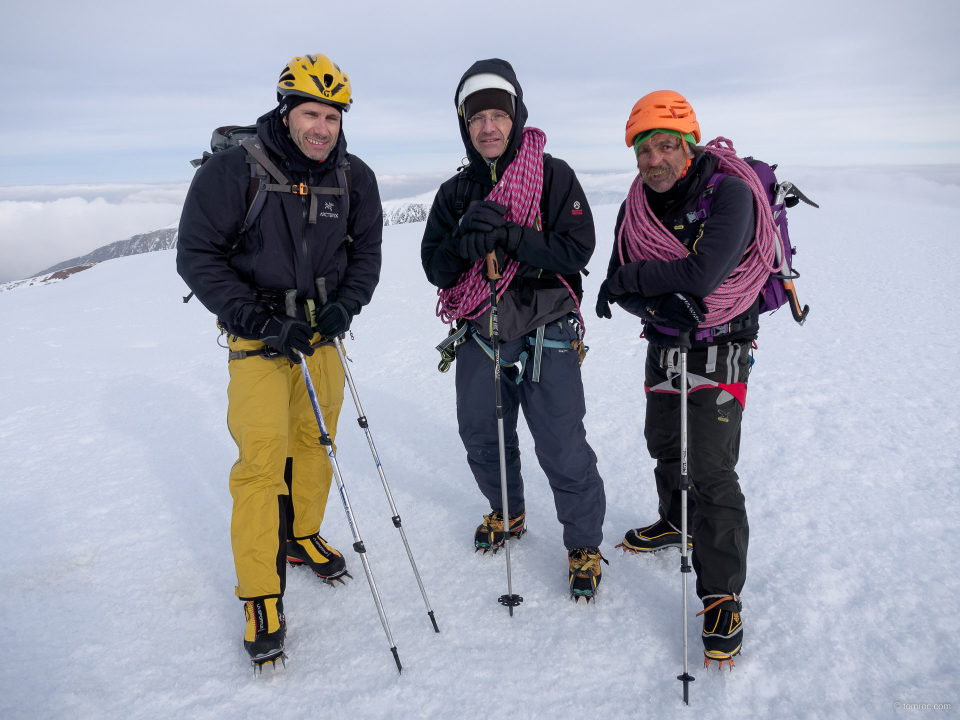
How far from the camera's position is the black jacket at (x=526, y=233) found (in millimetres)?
2883

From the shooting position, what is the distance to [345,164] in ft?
9.96

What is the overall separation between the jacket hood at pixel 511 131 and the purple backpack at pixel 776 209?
3.19 ft

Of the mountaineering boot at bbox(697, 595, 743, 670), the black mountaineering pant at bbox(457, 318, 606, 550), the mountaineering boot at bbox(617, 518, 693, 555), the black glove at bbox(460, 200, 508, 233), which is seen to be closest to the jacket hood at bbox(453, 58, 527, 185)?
the black glove at bbox(460, 200, 508, 233)

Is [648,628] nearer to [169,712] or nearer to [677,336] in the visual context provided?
[677,336]

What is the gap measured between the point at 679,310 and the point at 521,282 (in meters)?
0.84

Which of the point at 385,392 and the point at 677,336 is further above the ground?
the point at 677,336

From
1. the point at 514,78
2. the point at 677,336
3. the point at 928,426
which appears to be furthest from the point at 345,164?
→ the point at 928,426

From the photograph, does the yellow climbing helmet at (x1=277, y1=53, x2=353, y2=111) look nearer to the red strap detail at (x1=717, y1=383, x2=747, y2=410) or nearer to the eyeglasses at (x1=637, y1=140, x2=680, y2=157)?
the eyeglasses at (x1=637, y1=140, x2=680, y2=157)

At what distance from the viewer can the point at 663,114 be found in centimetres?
258

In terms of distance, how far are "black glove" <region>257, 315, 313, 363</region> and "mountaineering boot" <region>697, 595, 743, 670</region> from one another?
2.25 m

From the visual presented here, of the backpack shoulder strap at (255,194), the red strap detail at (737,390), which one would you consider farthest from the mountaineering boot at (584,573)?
the backpack shoulder strap at (255,194)

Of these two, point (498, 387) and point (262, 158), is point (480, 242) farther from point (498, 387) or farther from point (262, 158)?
point (262, 158)

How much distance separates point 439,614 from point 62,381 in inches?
260

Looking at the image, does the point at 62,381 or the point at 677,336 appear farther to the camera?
the point at 62,381
